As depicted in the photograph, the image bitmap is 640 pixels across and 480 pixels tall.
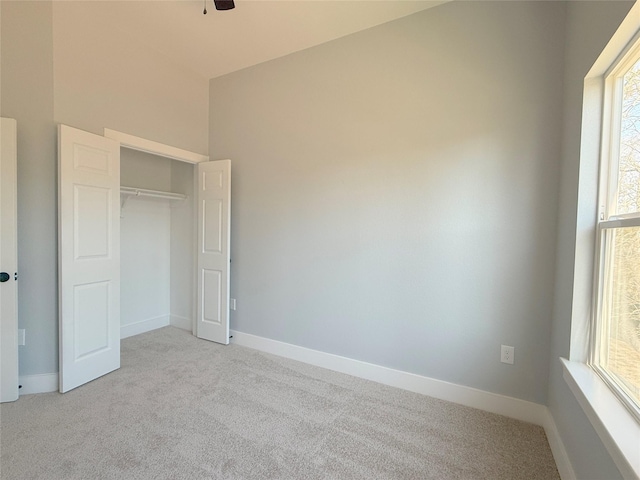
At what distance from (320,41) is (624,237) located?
2711 mm

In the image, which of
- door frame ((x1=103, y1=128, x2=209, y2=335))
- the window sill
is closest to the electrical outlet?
the window sill

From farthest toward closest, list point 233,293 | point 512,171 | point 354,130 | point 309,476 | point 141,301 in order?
point 141,301
point 233,293
point 354,130
point 512,171
point 309,476

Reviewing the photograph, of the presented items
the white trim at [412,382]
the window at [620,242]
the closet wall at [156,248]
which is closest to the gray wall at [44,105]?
the closet wall at [156,248]

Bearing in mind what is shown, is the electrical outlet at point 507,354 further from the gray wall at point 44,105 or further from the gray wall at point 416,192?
the gray wall at point 44,105

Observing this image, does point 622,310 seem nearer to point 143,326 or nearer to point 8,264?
point 8,264

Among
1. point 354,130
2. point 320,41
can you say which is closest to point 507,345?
point 354,130

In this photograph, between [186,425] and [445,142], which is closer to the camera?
[186,425]

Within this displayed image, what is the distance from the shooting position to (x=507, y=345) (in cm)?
212

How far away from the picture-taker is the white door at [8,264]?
210 cm

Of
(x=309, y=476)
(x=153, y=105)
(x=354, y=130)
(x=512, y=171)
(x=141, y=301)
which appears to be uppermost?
(x=153, y=105)

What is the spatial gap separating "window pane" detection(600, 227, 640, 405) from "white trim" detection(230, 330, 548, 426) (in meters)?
0.85

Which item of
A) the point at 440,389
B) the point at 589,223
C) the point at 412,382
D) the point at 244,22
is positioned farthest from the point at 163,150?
the point at 589,223

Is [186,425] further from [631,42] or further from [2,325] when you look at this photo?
[631,42]

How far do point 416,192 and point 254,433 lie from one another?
2065 millimetres
